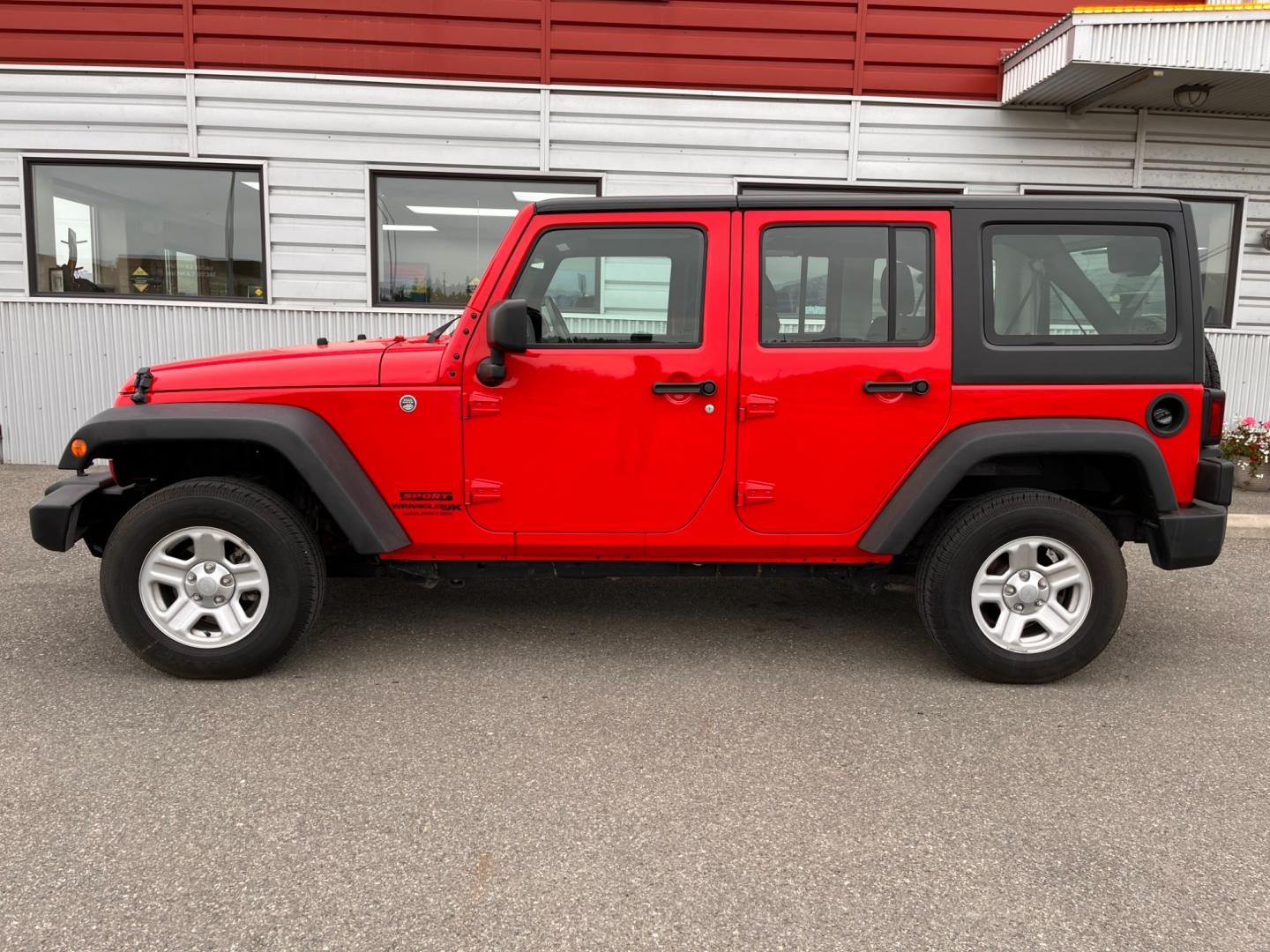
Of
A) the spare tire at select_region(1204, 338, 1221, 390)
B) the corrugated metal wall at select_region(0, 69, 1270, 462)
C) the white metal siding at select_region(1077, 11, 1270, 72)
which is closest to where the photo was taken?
the spare tire at select_region(1204, 338, 1221, 390)

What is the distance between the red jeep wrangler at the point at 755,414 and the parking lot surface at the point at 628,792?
1.40 feet

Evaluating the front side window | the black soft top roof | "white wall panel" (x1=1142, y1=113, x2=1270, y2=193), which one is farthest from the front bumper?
"white wall panel" (x1=1142, y1=113, x2=1270, y2=193)

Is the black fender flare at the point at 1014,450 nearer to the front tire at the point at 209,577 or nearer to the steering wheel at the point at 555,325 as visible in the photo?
the steering wheel at the point at 555,325

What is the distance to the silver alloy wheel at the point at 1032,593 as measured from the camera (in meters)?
3.52

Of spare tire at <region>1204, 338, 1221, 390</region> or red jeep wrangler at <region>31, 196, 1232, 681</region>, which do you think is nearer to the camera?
red jeep wrangler at <region>31, 196, 1232, 681</region>

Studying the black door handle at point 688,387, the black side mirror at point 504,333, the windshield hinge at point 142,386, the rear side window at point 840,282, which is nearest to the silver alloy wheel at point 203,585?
the windshield hinge at point 142,386

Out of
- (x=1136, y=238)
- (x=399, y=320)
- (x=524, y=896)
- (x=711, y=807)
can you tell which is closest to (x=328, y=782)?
(x=524, y=896)

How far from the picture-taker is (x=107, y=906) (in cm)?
213

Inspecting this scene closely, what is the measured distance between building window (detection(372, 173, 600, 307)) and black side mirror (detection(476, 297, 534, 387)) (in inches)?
195

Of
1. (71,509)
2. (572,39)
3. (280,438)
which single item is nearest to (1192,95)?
(572,39)

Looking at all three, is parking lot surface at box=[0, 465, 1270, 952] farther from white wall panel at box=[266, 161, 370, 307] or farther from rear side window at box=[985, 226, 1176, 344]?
white wall panel at box=[266, 161, 370, 307]

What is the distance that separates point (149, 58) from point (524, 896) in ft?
27.1

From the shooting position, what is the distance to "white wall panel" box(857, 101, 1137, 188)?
803 centimetres

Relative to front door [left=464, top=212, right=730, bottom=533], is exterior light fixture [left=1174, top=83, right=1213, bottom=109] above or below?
above
